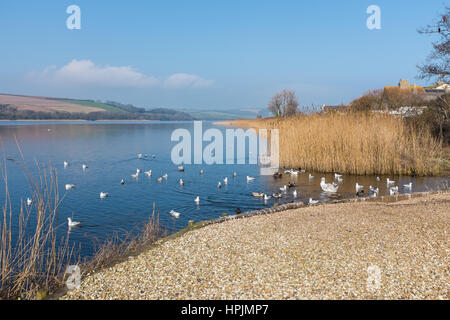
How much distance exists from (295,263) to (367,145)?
40.9ft

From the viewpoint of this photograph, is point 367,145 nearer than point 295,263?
No

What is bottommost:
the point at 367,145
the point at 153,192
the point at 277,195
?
the point at 153,192

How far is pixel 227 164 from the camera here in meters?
23.3

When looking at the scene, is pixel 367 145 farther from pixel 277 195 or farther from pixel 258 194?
pixel 258 194

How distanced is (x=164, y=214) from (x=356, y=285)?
7.43m

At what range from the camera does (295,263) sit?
5.68 metres

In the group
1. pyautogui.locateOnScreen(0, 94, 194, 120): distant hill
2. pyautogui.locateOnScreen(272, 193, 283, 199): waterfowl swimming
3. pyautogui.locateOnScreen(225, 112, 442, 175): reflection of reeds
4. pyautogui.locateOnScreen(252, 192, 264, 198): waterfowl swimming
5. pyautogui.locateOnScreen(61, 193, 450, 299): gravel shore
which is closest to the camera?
pyautogui.locateOnScreen(61, 193, 450, 299): gravel shore

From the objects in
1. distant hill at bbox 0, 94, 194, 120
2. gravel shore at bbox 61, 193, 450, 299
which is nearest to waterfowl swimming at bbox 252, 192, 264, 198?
gravel shore at bbox 61, 193, 450, 299

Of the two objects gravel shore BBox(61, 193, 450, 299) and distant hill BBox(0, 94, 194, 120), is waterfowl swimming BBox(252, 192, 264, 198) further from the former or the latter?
distant hill BBox(0, 94, 194, 120)

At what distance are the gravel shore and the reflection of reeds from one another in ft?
28.9

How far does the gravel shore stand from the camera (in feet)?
15.9

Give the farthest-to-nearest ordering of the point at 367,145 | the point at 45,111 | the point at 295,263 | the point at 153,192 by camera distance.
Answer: the point at 45,111, the point at 367,145, the point at 153,192, the point at 295,263

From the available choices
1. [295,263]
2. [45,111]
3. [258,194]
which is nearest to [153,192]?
[258,194]
